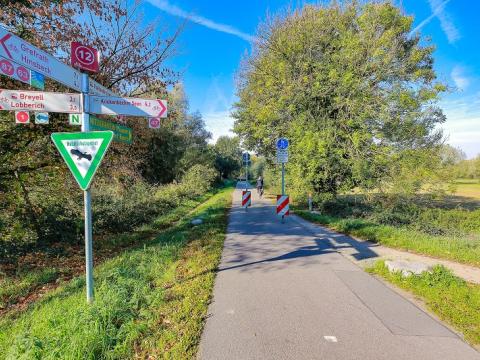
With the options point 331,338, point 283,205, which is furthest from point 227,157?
point 331,338

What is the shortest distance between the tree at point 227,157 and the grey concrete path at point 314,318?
47965 millimetres

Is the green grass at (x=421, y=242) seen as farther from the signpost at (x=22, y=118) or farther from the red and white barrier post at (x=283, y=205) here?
the signpost at (x=22, y=118)

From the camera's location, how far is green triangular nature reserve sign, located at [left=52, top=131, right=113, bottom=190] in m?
3.46

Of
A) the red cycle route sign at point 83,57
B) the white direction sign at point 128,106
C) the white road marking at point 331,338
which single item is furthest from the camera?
the white direction sign at point 128,106

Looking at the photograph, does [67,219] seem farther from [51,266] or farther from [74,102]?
[74,102]

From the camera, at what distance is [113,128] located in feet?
13.5

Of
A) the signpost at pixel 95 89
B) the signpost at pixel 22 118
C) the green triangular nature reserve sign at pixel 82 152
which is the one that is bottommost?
the green triangular nature reserve sign at pixel 82 152

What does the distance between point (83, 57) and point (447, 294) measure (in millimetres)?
6388

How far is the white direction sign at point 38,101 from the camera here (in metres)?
3.51

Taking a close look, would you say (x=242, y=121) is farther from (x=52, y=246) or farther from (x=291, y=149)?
(x=52, y=246)

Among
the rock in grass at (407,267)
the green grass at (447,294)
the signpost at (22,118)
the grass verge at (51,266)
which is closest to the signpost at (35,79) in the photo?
the signpost at (22,118)

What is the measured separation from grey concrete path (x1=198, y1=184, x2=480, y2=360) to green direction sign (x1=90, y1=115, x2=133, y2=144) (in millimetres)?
2795

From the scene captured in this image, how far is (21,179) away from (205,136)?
131ft

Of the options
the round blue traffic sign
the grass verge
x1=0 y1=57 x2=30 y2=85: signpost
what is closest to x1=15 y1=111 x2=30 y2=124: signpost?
x1=0 y1=57 x2=30 y2=85: signpost
